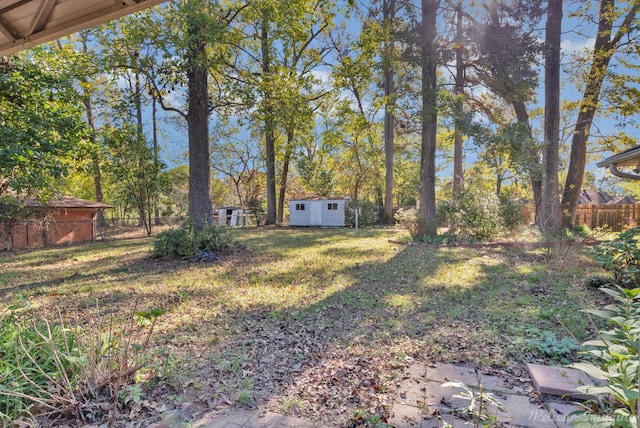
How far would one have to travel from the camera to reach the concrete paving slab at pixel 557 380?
213cm

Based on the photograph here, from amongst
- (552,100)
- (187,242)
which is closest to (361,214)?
(552,100)

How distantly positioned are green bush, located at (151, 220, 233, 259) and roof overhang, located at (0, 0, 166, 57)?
4.77 meters

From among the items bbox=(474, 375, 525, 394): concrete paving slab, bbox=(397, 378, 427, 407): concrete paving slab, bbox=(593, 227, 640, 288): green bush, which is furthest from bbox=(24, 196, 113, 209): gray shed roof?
bbox=(593, 227, 640, 288): green bush

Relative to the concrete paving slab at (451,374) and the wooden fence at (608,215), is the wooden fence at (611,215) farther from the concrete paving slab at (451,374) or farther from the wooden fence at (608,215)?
the concrete paving slab at (451,374)

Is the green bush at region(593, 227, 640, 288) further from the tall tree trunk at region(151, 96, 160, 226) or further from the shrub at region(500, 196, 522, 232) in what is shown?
the tall tree trunk at region(151, 96, 160, 226)

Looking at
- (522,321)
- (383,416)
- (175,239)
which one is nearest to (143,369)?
(383,416)

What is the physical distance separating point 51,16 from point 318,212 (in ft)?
51.1

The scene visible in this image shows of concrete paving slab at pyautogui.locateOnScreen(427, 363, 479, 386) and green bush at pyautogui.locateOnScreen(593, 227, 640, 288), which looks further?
green bush at pyautogui.locateOnScreen(593, 227, 640, 288)

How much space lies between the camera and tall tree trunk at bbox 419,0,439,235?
10031mm

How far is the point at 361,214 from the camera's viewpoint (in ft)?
60.0

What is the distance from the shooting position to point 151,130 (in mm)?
18219

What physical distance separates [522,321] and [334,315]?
2.13 m

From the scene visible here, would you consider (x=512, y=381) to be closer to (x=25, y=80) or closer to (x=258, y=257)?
(x=258, y=257)

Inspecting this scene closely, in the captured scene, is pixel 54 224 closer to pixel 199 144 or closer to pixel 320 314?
pixel 199 144
